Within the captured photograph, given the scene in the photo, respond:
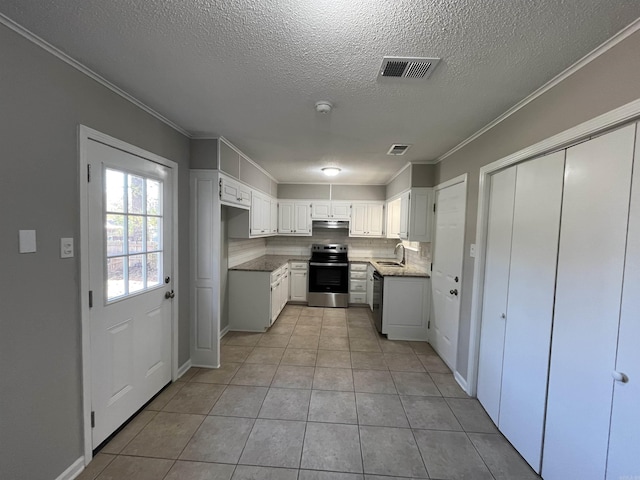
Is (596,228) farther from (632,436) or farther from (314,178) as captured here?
(314,178)

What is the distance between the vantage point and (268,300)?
Result: 151 inches

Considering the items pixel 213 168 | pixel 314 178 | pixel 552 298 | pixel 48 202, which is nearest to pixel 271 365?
pixel 213 168

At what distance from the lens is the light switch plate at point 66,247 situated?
149cm

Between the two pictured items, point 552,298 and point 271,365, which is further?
point 271,365

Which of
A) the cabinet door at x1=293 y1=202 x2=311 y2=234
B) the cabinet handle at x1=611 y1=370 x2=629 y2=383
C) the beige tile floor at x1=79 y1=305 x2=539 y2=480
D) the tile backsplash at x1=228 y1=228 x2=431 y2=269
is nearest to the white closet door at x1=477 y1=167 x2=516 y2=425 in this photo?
the beige tile floor at x1=79 y1=305 x2=539 y2=480

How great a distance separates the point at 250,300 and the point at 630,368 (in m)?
3.59

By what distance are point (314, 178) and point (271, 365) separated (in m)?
3.16

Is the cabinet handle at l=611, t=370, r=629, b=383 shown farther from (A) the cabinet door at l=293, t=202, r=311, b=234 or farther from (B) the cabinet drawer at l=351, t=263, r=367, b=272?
(A) the cabinet door at l=293, t=202, r=311, b=234

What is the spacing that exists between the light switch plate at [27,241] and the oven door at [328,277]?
3.93 meters

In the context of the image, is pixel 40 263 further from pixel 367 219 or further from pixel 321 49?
pixel 367 219

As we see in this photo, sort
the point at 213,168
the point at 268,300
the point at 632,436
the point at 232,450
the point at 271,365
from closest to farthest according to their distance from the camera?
the point at 632,436
the point at 232,450
the point at 213,168
the point at 271,365
the point at 268,300

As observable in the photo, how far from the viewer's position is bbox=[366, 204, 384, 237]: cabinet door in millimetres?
5281

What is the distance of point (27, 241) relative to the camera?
131 centimetres

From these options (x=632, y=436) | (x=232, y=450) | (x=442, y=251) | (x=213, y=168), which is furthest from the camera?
(x=442, y=251)
